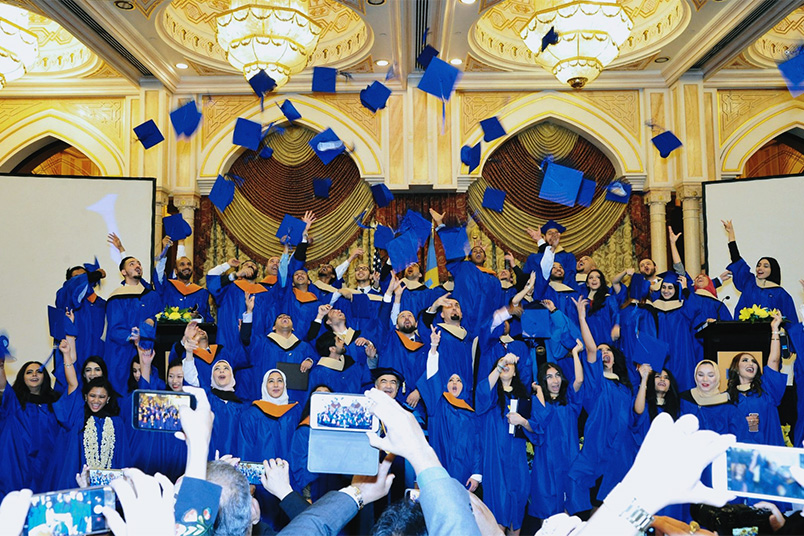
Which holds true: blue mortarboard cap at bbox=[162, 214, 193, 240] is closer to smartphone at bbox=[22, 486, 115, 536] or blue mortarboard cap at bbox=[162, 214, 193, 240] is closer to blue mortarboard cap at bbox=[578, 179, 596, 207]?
blue mortarboard cap at bbox=[578, 179, 596, 207]

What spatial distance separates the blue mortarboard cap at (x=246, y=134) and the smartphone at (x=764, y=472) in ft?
24.2

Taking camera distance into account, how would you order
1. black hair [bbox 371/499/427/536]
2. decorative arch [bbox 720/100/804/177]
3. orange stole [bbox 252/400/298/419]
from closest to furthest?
1. black hair [bbox 371/499/427/536]
2. orange stole [bbox 252/400/298/419]
3. decorative arch [bbox 720/100/804/177]

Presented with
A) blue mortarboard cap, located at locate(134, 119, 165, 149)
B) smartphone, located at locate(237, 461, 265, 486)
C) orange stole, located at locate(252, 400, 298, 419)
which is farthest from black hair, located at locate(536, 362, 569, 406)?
blue mortarboard cap, located at locate(134, 119, 165, 149)

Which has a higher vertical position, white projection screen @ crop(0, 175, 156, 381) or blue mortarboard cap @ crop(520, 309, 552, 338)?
white projection screen @ crop(0, 175, 156, 381)

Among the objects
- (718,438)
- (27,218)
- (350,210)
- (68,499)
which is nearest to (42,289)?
(27,218)

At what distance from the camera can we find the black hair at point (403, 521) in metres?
1.44

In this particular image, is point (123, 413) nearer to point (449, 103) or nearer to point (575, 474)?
point (575, 474)

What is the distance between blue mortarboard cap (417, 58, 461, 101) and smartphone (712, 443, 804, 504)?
618 centimetres

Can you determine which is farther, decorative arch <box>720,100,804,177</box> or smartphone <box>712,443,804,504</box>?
decorative arch <box>720,100,804,177</box>

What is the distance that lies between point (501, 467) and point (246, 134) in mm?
4934

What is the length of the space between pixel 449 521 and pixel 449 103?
9.14m

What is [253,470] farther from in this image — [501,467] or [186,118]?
[186,118]

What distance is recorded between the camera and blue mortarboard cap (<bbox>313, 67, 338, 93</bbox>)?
8.07 meters

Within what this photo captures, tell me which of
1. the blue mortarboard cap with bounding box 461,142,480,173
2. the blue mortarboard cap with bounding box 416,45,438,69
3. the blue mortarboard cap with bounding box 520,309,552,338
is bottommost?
the blue mortarboard cap with bounding box 520,309,552,338
